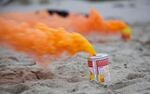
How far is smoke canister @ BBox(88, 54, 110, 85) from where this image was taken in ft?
16.1

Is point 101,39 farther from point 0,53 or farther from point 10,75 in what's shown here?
point 10,75

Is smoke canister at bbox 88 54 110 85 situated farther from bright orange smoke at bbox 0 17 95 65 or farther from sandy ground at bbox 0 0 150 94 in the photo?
bright orange smoke at bbox 0 17 95 65

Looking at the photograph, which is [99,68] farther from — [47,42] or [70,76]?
[47,42]

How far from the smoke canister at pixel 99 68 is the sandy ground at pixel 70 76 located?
0.30 ft

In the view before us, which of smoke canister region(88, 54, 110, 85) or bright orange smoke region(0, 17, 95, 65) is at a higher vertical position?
bright orange smoke region(0, 17, 95, 65)

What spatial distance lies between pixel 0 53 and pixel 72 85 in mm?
3177

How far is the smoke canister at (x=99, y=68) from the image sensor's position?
4907 millimetres

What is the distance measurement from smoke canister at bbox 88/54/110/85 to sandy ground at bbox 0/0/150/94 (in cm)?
9

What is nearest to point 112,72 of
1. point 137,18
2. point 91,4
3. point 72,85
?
point 72,85

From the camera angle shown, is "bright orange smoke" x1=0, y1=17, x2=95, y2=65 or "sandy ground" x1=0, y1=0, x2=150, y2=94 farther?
"bright orange smoke" x1=0, y1=17, x2=95, y2=65

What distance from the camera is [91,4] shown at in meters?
16.8

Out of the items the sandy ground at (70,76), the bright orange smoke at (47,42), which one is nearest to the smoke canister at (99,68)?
the sandy ground at (70,76)

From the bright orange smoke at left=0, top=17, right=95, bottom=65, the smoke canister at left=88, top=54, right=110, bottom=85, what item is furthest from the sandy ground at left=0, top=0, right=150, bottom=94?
the bright orange smoke at left=0, top=17, right=95, bottom=65

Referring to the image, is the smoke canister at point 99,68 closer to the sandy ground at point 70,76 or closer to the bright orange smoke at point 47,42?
the sandy ground at point 70,76
